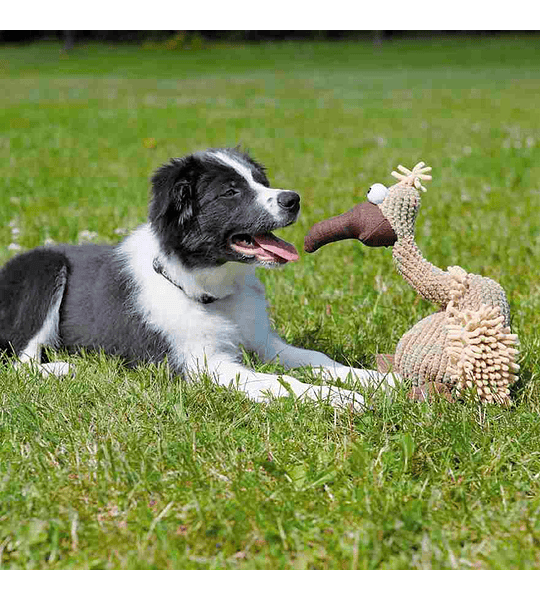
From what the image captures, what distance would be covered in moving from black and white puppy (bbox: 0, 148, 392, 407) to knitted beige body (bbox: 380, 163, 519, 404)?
0.90 ft

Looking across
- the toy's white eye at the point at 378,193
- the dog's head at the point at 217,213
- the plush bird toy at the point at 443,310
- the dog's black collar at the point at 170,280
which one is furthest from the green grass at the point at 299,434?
the toy's white eye at the point at 378,193

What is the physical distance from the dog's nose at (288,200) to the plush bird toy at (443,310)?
0.17m

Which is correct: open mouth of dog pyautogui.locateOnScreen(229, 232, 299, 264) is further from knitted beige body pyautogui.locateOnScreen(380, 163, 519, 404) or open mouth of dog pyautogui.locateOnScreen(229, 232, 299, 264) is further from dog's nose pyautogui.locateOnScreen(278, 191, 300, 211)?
knitted beige body pyautogui.locateOnScreen(380, 163, 519, 404)

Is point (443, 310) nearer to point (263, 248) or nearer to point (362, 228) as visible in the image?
point (362, 228)

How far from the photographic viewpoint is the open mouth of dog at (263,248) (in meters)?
3.43

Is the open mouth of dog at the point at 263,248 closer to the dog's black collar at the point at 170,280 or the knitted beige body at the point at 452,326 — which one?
the dog's black collar at the point at 170,280

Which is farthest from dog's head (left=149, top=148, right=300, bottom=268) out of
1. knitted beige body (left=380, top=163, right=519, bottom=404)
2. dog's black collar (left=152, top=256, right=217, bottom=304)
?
knitted beige body (left=380, top=163, right=519, bottom=404)

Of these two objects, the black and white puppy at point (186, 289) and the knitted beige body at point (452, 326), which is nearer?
the knitted beige body at point (452, 326)

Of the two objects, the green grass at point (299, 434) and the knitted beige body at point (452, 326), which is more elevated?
the knitted beige body at point (452, 326)

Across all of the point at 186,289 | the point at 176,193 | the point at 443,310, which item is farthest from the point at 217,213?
the point at 443,310

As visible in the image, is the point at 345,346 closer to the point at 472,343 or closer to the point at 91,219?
the point at 472,343

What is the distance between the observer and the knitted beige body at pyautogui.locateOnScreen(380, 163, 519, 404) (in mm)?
3100

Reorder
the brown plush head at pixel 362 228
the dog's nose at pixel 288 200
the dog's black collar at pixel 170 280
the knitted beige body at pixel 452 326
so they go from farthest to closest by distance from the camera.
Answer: the dog's black collar at pixel 170 280 < the dog's nose at pixel 288 200 < the brown plush head at pixel 362 228 < the knitted beige body at pixel 452 326

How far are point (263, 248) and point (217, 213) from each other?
0.25 meters
